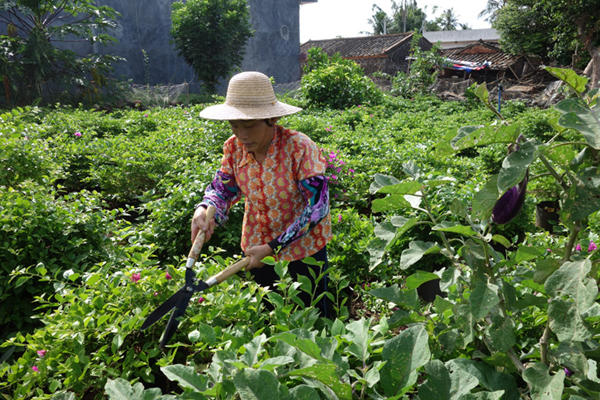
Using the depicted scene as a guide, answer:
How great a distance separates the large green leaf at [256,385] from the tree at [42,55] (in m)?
13.7

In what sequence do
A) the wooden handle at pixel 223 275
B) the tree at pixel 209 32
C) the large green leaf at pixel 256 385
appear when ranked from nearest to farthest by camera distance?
the large green leaf at pixel 256 385 < the wooden handle at pixel 223 275 < the tree at pixel 209 32

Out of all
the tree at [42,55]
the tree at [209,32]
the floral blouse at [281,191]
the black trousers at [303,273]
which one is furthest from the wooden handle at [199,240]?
the tree at [209,32]

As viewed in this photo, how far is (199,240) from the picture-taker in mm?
1804

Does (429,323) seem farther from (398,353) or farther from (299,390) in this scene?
(299,390)

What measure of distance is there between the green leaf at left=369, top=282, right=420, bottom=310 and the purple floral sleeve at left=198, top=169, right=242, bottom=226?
1233mm

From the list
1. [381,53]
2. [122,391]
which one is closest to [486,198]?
[122,391]

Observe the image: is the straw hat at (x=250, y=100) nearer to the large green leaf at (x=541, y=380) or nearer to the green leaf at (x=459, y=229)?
the green leaf at (x=459, y=229)

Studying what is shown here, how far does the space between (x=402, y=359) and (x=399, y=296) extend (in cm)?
20

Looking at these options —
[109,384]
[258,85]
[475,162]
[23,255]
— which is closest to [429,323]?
[109,384]

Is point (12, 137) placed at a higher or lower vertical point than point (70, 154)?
higher

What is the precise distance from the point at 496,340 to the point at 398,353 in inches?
7.3

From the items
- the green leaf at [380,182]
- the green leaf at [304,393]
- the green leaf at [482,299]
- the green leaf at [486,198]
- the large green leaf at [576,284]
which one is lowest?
the green leaf at [304,393]

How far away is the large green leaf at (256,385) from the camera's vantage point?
76cm

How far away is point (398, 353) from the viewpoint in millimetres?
881
